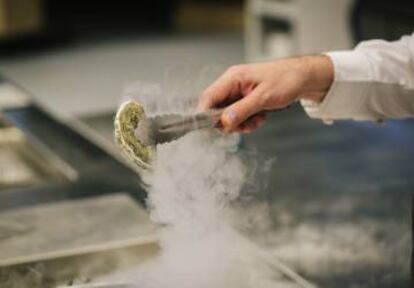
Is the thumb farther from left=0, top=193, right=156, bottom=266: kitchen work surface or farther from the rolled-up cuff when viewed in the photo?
left=0, top=193, right=156, bottom=266: kitchen work surface

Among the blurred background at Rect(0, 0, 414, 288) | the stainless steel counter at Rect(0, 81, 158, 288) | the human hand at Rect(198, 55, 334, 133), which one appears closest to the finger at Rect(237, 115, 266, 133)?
the human hand at Rect(198, 55, 334, 133)

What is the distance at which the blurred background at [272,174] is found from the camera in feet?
4.25

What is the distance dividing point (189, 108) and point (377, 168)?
2.97 feet

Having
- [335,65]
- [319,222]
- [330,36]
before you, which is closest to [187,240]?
[335,65]

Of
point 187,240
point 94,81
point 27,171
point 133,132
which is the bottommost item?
point 94,81

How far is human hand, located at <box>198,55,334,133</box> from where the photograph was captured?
3.31 ft

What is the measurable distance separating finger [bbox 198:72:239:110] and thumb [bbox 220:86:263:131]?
44mm

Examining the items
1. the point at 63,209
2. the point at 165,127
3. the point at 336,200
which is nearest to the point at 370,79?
the point at 165,127

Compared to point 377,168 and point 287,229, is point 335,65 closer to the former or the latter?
point 287,229

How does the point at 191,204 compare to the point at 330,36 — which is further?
the point at 330,36

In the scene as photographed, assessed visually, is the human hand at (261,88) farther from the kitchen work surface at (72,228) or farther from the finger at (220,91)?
the kitchen work surface at (72,228)

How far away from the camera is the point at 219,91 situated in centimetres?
106

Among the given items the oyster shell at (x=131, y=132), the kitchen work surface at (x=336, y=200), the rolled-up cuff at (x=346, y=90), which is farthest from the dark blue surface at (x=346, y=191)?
the oyster shell at (x=131, y=132)

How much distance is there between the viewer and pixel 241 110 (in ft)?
3.28
